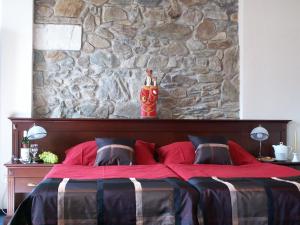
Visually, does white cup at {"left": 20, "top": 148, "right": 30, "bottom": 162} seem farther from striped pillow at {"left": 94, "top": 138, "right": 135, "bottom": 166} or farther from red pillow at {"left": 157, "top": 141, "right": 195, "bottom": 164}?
red pillow at {"left": 157, "top": 141, "right": 195, "bottom": 164}

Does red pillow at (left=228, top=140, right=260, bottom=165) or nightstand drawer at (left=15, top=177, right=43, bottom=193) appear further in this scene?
red pillow at (left=228, top=140, right=260, bottom=165)

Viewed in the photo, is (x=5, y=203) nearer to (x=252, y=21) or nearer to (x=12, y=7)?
(x=12, y=7)

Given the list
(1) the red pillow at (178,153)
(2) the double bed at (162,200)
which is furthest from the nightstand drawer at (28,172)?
(1) the red pillow at (178,153)

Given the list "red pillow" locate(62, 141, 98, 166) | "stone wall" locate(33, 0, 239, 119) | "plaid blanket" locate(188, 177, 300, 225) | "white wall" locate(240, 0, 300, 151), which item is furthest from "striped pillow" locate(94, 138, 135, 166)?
"white wall" locate(240, 0, 300, 151)

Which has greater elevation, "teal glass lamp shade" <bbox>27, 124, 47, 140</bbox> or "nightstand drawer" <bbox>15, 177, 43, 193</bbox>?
"teal glass lamp shade" <bbox>27, 124, 47, 140</bbox>

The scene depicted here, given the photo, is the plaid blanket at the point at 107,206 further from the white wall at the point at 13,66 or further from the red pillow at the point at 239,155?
the white wall at the point at 13,66

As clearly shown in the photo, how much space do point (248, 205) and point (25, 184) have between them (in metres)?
2.33

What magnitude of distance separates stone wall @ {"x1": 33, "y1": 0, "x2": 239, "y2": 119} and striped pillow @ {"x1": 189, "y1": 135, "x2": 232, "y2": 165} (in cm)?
63

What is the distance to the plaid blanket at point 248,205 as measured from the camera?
2291mm

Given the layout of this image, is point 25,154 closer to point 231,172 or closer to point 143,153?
point 143,153

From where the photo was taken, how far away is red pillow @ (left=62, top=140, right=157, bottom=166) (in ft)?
12.3

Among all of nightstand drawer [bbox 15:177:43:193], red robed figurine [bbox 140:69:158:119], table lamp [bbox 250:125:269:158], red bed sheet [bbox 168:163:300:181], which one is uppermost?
red robed figurine [bbox 140:69:158:119]

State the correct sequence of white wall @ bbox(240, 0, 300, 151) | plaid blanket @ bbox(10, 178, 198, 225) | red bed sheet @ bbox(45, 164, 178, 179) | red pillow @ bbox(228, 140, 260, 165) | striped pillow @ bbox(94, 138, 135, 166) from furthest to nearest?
white wall @ bbox(240, 0, 300, 151)
red pillow @ bbox(228, 140, 260, 165)
striped pillow @ bbox(94, 138, 135, 166)
red bed sheet @ bbox(45, 164, 178, 179)
plaid blanket @ bbox(10, 178, 198, 225)

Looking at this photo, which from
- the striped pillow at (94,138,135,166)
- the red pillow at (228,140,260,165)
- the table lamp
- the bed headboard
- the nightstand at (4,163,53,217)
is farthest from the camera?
the table lamp
